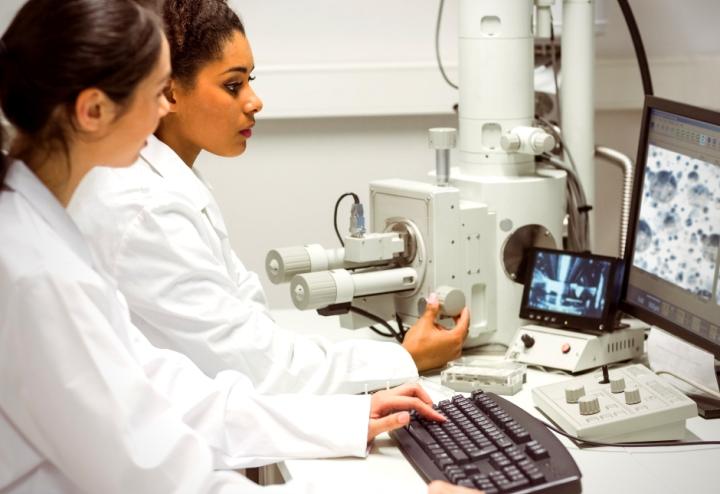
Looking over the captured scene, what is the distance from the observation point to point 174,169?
154 cm

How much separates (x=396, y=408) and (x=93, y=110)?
617 millimetres

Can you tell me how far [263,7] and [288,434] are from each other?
152 cm

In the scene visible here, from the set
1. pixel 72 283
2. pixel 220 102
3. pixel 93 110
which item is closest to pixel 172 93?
pixel 220 102

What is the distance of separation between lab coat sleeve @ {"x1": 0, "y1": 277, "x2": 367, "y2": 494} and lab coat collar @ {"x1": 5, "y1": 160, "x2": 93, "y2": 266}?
3.7 inches

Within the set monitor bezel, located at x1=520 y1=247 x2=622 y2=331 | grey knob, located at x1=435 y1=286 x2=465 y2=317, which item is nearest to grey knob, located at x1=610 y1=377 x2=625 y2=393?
monitor bezel, located at x1=520 y1=247 x2=622 y2=331

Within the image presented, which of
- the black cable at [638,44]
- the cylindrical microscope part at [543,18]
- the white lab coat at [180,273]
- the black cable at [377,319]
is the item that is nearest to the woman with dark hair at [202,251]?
the white lab coat at [180,273]

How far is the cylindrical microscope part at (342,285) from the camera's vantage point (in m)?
1.67

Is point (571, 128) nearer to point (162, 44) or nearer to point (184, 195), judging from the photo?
point (184, 195)

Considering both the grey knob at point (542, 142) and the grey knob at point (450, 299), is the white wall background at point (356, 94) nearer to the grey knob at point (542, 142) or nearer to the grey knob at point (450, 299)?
the grey knob at point (542, 142)

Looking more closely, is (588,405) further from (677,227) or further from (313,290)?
(313,290)

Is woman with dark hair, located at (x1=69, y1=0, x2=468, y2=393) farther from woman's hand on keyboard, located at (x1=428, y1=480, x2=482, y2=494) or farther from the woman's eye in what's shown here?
woman's hand on keyboard, located at (x1=428, y1=480, x2=482, y2=494)

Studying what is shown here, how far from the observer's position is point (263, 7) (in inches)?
99.7

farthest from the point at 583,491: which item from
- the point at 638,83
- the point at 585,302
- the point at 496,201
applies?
the point at 638,83

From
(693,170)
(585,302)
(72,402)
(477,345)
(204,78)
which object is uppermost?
(204,78)
